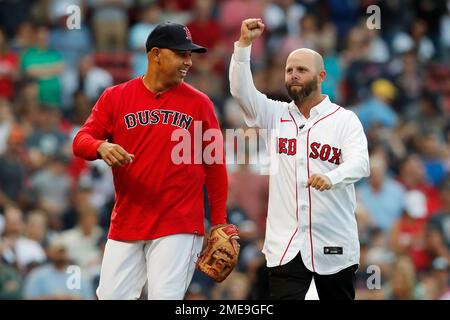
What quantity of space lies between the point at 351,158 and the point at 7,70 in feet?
26.3

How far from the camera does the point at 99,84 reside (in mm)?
14844

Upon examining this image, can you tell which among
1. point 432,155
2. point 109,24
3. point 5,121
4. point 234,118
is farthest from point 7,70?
point 432,155

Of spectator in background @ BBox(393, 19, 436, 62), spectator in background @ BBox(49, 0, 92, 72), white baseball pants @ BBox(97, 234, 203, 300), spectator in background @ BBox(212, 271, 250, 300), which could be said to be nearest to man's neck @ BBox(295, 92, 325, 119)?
white baseball pants @ BBox(97, 234, 203, 300)

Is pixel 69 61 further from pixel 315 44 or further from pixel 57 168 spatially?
pixel 315 44

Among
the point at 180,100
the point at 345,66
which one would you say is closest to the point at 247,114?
the point at 180,100

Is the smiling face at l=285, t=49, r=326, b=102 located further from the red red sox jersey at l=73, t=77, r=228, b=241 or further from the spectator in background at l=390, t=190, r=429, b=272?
the spectator in background at l=390, t=190, r=429, b=272

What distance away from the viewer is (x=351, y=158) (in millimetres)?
7766

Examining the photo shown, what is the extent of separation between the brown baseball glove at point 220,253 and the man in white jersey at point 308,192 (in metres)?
0.26

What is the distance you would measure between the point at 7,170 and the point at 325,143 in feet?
20.3

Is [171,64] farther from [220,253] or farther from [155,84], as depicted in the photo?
[220,253]

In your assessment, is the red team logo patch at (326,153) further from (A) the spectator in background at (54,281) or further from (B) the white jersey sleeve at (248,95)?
(A) the spectator in background at (54,281)

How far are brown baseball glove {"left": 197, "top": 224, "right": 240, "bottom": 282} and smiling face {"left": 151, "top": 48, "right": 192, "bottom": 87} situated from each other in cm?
100

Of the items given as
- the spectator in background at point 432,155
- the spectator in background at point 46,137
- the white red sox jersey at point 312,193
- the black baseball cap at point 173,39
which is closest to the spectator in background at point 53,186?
the spectator in background at point 46,137

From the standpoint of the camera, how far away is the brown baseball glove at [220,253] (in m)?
7.87
